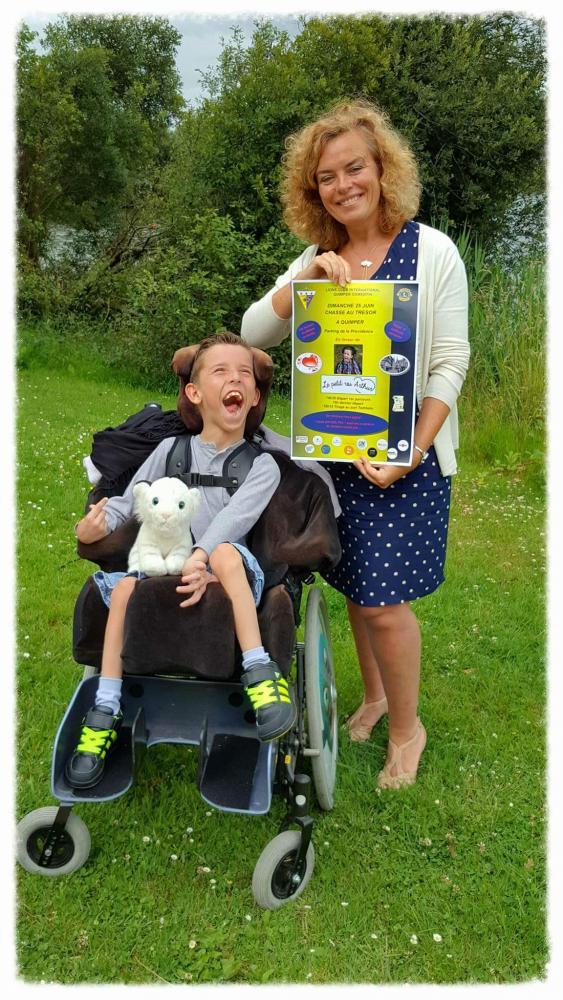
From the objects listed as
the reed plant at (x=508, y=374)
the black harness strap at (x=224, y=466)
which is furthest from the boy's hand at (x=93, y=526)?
the reed plant at (x=508, y=374)

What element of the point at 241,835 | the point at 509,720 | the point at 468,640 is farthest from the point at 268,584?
the point at 468,640

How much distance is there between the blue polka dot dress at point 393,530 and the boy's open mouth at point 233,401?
364mm

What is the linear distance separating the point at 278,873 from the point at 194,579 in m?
0.88

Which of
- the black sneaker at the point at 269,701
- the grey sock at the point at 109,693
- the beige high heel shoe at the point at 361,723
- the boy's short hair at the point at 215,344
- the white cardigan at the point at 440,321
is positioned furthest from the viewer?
the beige high heel shoe at the point at 361,723

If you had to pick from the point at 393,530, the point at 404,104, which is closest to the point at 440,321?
the point at 393,530

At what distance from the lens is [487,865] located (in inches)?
96.1

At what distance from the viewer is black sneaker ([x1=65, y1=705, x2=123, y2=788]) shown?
6.98 feet

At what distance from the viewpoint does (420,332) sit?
2.31 metres

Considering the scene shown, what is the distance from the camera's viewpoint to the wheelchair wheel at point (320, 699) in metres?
2.38

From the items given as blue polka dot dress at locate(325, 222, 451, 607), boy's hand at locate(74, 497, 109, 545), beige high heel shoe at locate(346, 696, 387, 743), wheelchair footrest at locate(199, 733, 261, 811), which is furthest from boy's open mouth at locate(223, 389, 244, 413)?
beige high heel shoe at locate(346, 696, 387, 743)

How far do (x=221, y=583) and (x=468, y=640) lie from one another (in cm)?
200

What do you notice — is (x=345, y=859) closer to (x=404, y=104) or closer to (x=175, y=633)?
(x=175, y=633)

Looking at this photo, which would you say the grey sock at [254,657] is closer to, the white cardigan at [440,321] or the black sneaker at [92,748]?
the black sneaker at [92,748]

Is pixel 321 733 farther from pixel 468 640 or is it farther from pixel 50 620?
pixel 50 620
